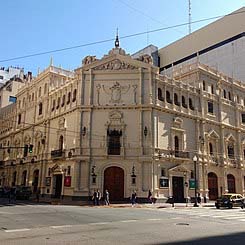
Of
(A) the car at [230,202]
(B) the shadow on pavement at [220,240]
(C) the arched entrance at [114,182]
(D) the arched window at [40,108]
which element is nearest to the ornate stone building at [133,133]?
(D) the arched window at [40,108]

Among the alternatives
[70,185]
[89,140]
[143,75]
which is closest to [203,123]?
[143,75]

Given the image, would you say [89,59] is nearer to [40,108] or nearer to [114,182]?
[40,108]

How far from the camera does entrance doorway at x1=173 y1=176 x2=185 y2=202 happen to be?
37.1m

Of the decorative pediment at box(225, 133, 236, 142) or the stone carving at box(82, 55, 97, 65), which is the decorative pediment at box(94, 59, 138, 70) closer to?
the stone carving at box(82, 55, 97, 65)

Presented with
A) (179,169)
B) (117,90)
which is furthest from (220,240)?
(117,90)

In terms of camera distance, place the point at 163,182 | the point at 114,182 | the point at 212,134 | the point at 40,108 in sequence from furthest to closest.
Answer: the point at 40,108 < the point at 212,134 < the point at 163,182 < the point at 114,182

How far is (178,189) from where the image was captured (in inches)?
1478

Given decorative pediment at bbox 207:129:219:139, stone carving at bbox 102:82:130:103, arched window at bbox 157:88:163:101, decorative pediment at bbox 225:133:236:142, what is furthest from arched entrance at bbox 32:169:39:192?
decorative pediment at bbox 225:133:236:142

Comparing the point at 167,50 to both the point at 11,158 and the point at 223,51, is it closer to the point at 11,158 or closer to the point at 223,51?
the point at 223,51

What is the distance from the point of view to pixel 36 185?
44.1m

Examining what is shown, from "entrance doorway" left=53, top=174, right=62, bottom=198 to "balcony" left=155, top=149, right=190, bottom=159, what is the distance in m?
12.5

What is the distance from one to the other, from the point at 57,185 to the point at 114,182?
27.4 feet

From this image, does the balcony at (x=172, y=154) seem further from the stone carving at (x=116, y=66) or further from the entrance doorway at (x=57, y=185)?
the entrance doorway at (x=57, y=185)

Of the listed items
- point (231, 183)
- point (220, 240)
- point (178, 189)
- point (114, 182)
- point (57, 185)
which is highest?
point (231, 183)
